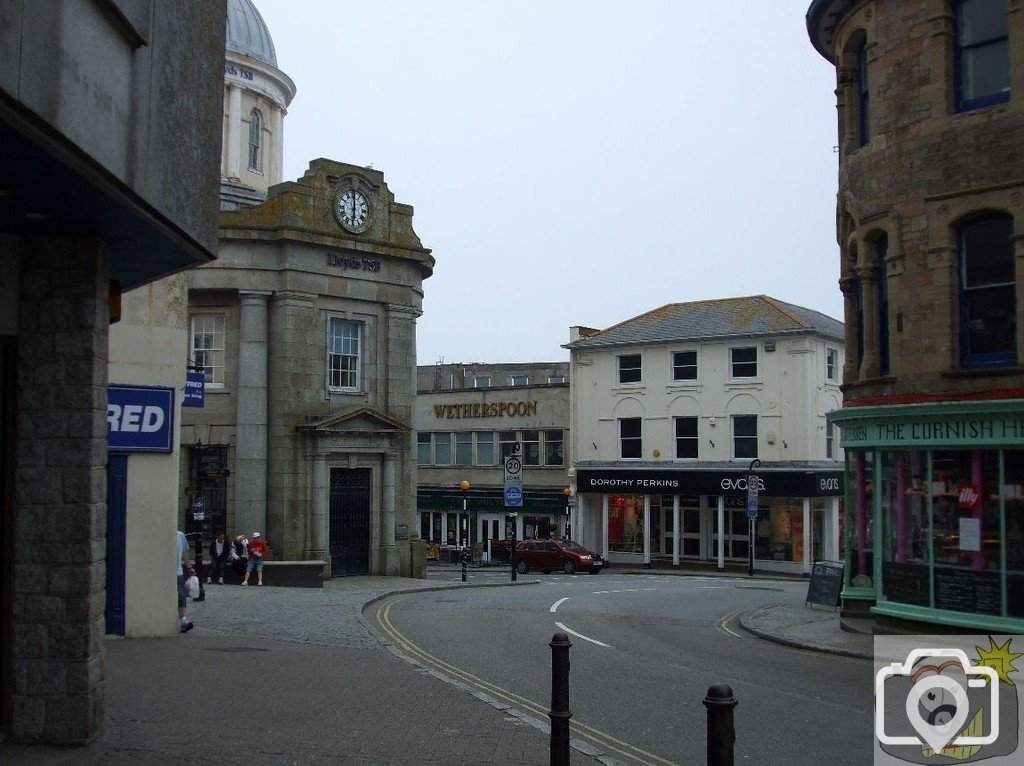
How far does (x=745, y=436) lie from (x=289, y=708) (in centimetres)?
→ 3625

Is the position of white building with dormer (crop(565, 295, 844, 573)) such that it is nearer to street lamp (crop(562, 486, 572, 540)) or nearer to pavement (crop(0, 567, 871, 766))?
street lamp (crop(562, 486, 572, 540))

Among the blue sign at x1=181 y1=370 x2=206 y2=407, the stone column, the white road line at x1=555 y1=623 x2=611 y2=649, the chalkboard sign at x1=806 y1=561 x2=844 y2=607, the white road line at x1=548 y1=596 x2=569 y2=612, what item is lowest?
the white road line at x1=548 y1=596 x2=569 y2=612

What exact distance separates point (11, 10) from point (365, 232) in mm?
26220

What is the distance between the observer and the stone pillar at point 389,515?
31000 millimetres

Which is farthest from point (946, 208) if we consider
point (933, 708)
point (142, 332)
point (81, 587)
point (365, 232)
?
point (365, 232)

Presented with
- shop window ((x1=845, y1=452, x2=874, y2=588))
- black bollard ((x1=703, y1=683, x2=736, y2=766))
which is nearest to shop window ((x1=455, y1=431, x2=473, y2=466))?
shop window ((x1=845, y1=452, x2=874, y2=588))

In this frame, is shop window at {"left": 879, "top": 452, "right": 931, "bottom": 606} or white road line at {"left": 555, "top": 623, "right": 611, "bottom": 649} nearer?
white road line at {"left": 555, "top": 623, "right": 611, "bottom": 649}

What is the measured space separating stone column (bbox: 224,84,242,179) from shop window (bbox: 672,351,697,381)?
19482mm

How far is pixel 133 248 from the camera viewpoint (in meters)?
8.88

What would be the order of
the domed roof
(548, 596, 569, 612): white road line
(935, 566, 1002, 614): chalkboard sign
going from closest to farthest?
(935, 566, 1002, 614): chalkboard sign, (548, 596, 569, 612): white road line, the domed roof

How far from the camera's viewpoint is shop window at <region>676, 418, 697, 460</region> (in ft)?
150

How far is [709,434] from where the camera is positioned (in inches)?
1781

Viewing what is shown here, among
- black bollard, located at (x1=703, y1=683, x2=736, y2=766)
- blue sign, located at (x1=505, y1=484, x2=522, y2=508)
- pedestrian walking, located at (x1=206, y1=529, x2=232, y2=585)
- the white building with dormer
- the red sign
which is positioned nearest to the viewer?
black bollard, located at (x1=703, y1=683, x2=736, y2=766)

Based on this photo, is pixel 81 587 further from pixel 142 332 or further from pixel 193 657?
pixel 142 332
